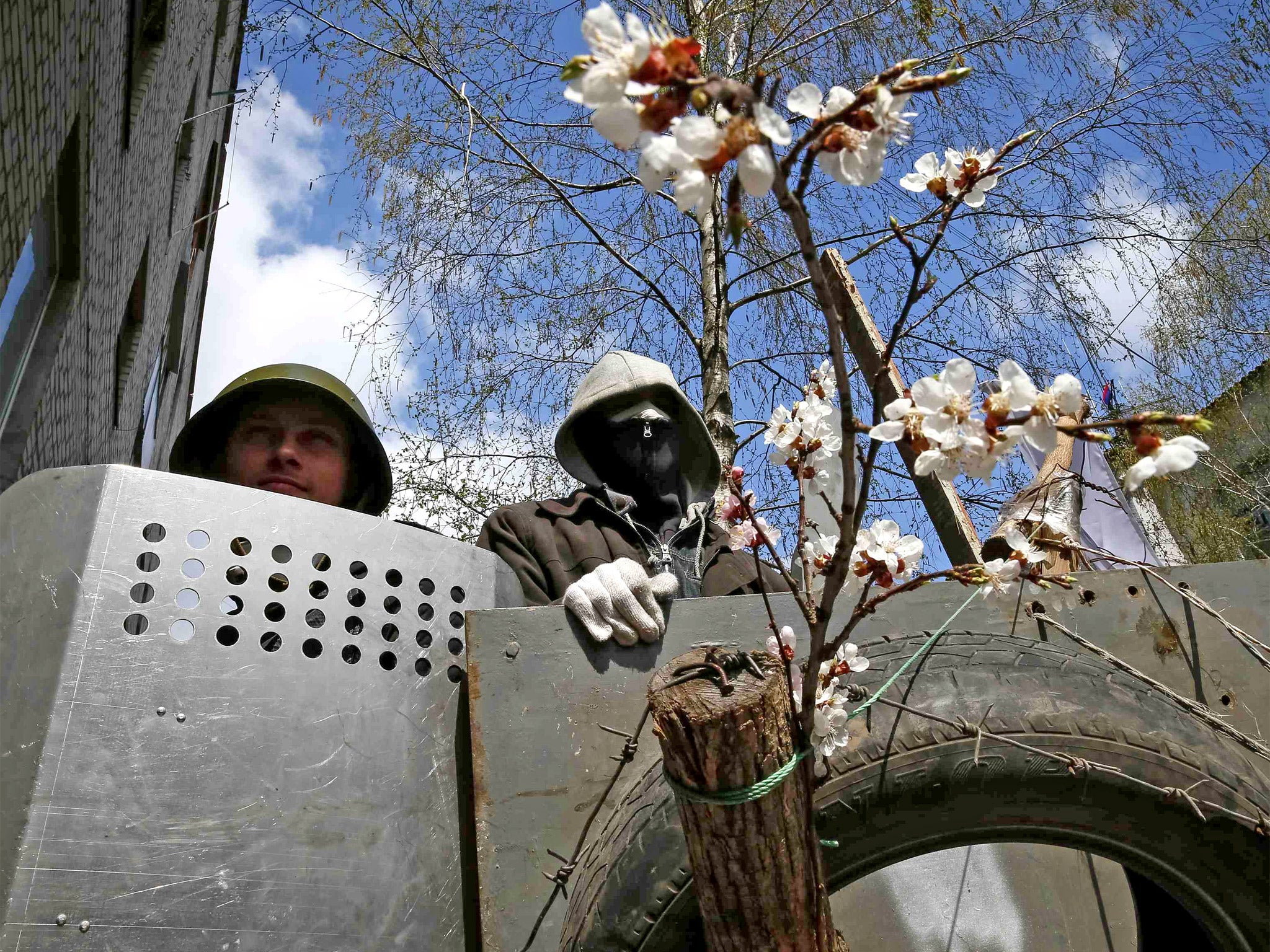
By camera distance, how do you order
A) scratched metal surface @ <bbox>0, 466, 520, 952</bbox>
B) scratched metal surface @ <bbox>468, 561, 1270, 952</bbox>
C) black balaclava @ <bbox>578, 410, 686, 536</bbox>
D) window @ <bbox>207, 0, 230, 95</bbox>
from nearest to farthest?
scratched metal surface @ <bbox>0, 466, 520, 952</bbox>, scratched metal surface @ <bbox>468, 561, 1270, 952</bbox>, black balaclava @ <bbox>578, 410, 686, 536</bbox>, window @ <bbox>207, 0, 230, 95</bbox>

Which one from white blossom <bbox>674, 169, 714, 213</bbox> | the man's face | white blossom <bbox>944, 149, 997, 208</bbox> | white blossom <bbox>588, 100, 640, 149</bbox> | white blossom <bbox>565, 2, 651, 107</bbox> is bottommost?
white blossom <bbox>674, 169, 714, 213</bbox>

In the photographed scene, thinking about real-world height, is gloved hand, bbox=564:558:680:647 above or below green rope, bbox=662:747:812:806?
above

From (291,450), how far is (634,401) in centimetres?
→ 129

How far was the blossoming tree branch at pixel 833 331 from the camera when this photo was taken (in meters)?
0.88

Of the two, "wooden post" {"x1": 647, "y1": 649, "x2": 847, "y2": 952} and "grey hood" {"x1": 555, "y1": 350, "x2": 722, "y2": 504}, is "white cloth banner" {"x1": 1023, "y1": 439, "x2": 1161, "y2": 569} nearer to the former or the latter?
"grey hood" {"x1": 555, "y1": 350, "x2": 722, "y2": 504}

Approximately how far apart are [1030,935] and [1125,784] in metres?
1.33

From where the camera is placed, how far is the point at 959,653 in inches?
76.1

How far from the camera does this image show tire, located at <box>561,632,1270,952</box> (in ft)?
5.43

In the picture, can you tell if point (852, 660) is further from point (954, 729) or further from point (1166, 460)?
point (1166, 460)

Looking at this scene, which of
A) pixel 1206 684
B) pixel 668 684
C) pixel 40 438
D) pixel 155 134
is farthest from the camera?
pixel 155 134

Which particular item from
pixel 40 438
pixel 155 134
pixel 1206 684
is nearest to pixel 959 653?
pixel 1206 684

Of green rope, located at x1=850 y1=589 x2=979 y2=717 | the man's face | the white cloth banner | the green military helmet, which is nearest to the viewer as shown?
green rope, located at x1=850 y1=589 x2=979 y2=717

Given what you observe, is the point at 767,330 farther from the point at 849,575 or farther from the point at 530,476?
the point at 849,575

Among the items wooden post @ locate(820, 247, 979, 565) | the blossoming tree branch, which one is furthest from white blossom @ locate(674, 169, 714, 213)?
wooden post @ locate(820, 247, 979, 565)
